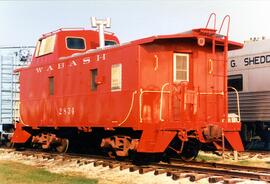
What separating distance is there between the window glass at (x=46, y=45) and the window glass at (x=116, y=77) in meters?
4.32

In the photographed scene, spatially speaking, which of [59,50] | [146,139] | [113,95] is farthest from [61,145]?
[146,139]

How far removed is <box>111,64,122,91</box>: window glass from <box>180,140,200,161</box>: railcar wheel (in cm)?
247

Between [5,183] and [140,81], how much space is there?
156 inches

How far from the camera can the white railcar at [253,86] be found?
16.8m

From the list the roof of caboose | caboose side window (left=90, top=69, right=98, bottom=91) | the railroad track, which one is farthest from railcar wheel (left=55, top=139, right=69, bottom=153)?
the roof of caboose

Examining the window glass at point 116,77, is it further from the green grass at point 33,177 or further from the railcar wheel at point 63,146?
the railcar wheel at point 63,146

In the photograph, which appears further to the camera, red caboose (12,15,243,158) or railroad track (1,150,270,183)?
red caboose (12,15,243,158)

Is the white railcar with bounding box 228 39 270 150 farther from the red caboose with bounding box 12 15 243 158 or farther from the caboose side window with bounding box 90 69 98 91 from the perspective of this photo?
the caboose side window with bounding box 90 69 98 91

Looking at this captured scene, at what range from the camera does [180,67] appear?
1244 centimetres

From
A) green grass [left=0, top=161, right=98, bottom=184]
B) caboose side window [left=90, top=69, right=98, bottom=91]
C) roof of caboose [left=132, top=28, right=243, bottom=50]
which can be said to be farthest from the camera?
caboose side window [left=90, top=69, right=98, bottom=91]

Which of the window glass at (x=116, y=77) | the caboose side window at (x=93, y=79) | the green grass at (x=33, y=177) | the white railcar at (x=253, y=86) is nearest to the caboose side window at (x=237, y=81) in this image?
the white railcar at (x=253, y=86)

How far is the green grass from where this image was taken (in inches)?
408

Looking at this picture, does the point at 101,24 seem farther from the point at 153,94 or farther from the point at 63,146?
the point at 153,94

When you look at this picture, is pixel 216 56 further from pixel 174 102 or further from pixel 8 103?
pixel 8 103
